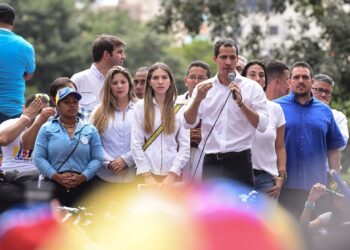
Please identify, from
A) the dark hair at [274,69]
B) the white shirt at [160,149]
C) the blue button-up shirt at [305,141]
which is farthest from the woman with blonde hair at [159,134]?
the dark hair at [274,69]

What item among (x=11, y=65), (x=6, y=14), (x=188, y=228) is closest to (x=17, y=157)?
(x=11, y=65)

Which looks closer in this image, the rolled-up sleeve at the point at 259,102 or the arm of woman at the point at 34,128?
the rolled-up sleeve at the point at 259,102

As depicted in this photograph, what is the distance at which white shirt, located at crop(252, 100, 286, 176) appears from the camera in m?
9.52

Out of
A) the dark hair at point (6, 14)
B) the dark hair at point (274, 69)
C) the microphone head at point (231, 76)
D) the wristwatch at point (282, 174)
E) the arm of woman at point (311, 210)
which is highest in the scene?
the dark hair at point (6, 14)

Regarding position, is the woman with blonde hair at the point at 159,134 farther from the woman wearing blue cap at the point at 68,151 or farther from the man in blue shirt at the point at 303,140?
the man in blue shirt at the point at 303,140

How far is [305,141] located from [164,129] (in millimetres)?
1639

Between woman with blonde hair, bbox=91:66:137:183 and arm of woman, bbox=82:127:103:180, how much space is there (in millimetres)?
263

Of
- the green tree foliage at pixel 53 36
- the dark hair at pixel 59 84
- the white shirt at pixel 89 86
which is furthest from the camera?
the green tree foliage at pixel 53 36

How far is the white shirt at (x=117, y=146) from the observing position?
9.48 meters

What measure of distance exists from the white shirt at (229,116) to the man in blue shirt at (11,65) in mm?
2228

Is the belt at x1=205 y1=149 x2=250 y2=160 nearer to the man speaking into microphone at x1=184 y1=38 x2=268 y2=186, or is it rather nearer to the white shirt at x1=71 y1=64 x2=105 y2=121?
the man speaking into microphone at x1=184 y1=38 x2=268 y2=186

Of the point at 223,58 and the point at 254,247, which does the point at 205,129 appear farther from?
the point at 254,247

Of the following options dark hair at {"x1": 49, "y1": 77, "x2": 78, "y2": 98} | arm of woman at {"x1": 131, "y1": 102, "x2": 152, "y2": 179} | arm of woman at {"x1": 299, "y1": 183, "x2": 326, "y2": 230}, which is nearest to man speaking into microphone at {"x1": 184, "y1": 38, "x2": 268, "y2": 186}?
arm of woman at {"x1": 131, "y1": 102, "x2": 152, "y2": 179}

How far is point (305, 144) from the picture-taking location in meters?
10.0
